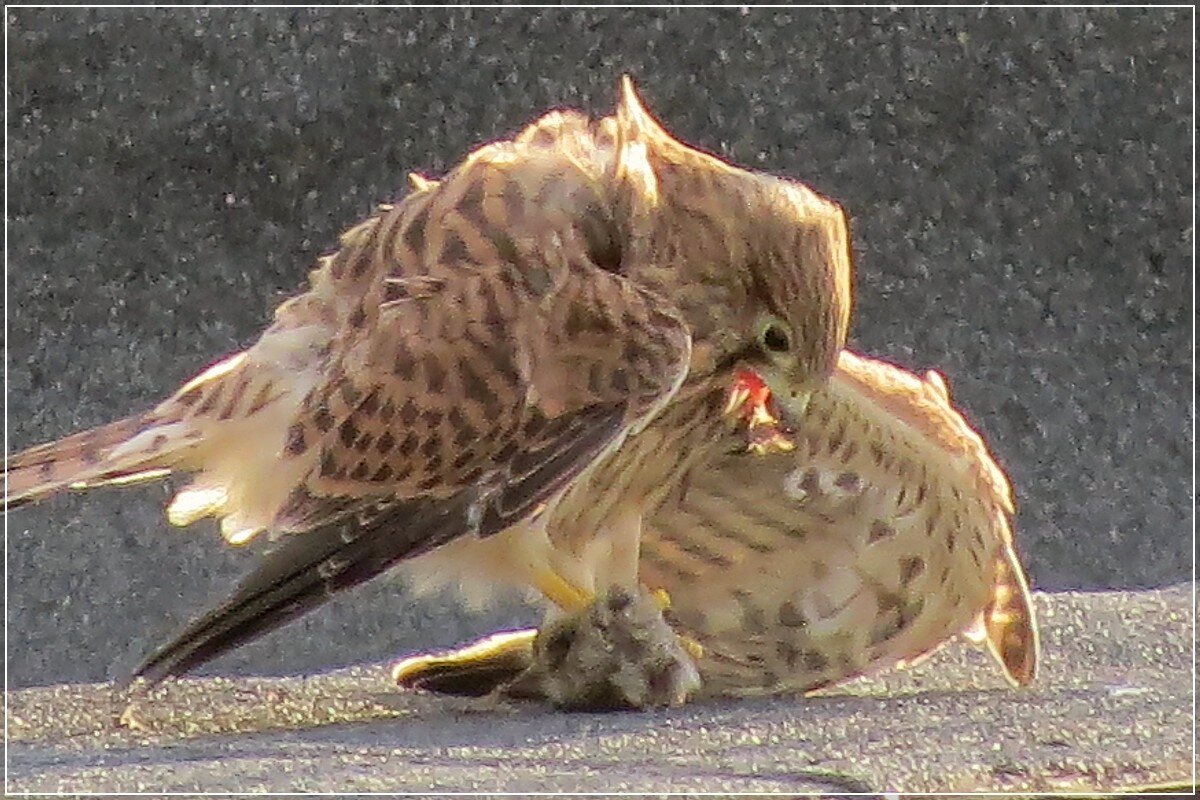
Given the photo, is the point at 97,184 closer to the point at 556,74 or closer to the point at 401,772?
the point at 556,74

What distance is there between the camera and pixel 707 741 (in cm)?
111

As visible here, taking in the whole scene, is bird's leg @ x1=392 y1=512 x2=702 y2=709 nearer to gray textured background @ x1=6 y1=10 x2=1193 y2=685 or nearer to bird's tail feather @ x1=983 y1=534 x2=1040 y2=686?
bird's tail feather @ x1=983 y1=534 x2=1040 y2=686

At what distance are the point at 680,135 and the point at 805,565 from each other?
119cm

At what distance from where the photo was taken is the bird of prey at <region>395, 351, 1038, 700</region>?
1.34 metres

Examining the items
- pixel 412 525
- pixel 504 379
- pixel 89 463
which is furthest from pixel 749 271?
pixel 89 463

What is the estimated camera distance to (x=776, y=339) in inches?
49.8

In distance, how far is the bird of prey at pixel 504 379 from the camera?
1181 mm

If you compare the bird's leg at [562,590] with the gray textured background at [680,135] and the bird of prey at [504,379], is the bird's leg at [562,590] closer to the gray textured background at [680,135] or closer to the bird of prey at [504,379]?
the bird of prey at [504,379]

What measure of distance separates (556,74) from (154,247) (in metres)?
0.61

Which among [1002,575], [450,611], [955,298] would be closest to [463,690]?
[1002,575]

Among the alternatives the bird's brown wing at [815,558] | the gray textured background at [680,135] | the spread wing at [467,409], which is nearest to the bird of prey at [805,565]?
the bird's brown wing at [815,558]

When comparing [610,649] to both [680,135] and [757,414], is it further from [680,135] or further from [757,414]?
[680,135]

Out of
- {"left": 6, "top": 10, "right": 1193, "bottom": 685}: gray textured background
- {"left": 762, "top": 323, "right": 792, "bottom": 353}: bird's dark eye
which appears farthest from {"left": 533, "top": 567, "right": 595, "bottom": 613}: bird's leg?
{"left": 6, "top": 10, "right": 1193, "bottom": 685}: gray textured background

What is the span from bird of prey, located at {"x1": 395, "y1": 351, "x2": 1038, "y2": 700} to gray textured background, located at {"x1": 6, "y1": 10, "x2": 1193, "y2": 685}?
95 centimetres
